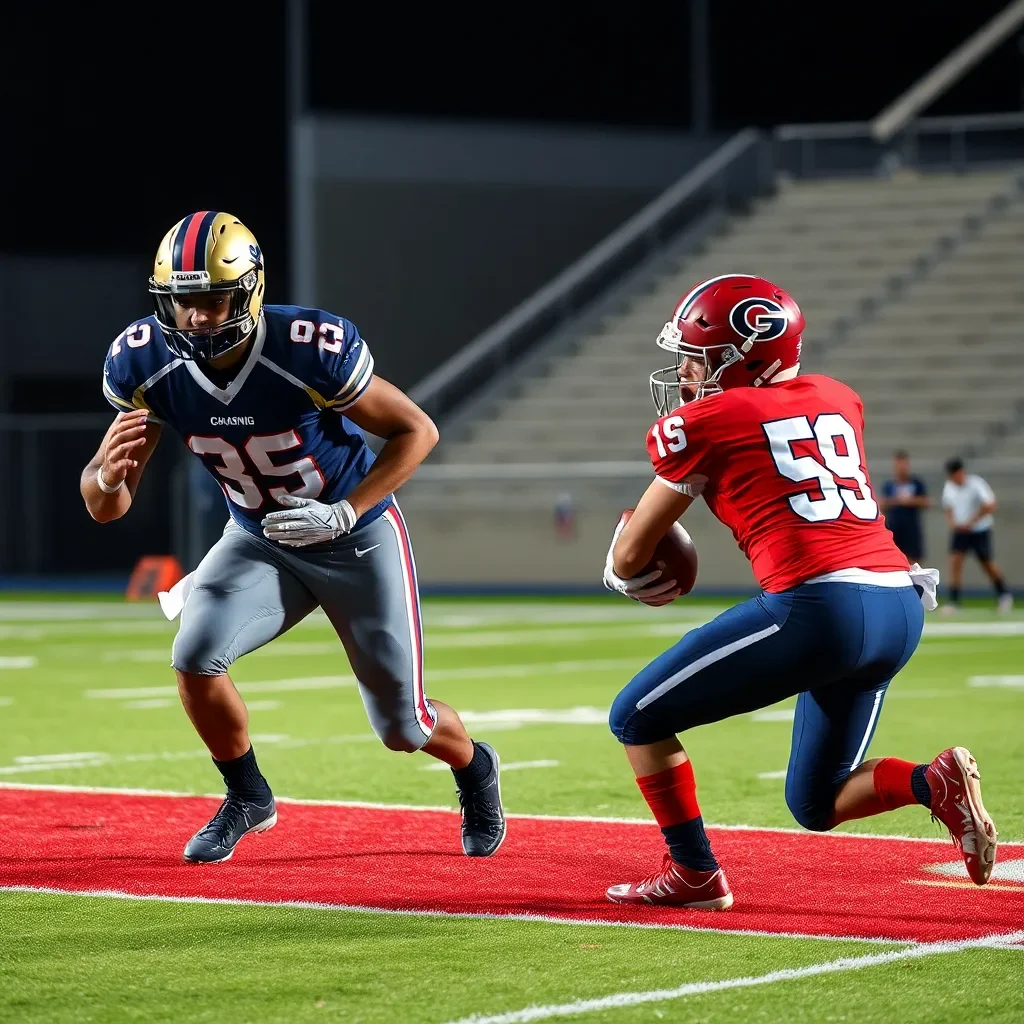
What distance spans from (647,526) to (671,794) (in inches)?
29.2

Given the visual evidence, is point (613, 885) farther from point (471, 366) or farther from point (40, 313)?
point (40, 313)

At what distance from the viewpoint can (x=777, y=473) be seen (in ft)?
18.2

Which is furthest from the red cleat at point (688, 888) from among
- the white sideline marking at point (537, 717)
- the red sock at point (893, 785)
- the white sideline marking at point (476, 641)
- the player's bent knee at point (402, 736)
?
the white sideline marking at point (476, 641)

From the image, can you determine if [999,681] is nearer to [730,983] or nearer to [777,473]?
[777,473]

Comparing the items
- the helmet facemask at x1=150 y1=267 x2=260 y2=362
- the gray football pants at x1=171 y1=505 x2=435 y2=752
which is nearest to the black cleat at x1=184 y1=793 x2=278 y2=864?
the gray football pants at x1=171 y1=505 x2=435 y2=752

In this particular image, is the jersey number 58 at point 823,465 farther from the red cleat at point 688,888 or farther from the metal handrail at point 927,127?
the metal handrail at point 927,127

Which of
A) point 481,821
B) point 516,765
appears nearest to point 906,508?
point 516,765

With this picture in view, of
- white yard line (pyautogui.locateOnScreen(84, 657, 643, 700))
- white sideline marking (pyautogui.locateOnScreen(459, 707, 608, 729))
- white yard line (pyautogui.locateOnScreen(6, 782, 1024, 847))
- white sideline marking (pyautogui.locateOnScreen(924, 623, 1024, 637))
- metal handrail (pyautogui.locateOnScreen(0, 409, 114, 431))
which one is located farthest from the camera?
metal handrail (pyautogui.locateOnScreen(0, 409, 114, 431))

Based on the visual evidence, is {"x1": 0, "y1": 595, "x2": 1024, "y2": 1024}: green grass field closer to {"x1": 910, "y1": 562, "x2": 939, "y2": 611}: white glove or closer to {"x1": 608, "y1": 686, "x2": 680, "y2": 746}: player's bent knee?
{"x1": 608, "y1": 686, "x2": 680, "y2": 746}: player's bent knee

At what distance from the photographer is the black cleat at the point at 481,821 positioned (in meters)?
6.71

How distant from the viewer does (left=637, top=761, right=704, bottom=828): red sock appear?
5730mm

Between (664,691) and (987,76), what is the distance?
26.1m

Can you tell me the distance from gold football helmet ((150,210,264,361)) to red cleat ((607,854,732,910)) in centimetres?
200

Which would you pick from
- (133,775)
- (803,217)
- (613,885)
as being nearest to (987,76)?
(803,217)
